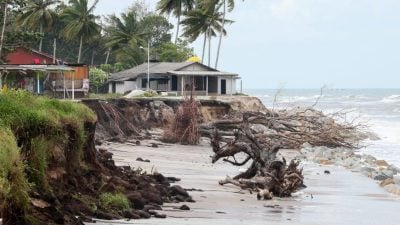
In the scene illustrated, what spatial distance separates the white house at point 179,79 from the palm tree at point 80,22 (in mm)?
6612

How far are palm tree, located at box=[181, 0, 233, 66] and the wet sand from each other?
3848 centimetres

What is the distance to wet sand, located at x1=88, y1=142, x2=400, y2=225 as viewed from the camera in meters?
12.3

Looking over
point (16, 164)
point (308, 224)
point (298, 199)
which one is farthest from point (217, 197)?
point (16, 164)

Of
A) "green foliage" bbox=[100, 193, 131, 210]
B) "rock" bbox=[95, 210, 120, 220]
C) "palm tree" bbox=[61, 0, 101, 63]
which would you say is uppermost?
"palm tree" bbox=[61, 0, 101, 63]

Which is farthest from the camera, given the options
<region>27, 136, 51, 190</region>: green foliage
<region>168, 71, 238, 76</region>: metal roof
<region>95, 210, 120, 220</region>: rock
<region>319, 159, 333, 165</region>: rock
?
<region>168, 71, 238, 76</region>: metal roof

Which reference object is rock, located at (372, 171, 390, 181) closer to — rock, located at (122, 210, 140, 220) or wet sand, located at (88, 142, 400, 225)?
wet sand, located at (88, 142, 400, 225)

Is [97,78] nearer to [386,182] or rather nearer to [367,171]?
[367,171]

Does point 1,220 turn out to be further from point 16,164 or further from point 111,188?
point 111,188

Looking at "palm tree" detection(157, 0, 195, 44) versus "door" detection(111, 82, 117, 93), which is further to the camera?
"palm tree" detection(157, 0, 195, 44)

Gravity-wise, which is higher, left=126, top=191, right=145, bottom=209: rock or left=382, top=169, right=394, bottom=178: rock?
left=126, top=191, right=145, bottom=209: rock

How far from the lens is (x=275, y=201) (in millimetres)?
14641

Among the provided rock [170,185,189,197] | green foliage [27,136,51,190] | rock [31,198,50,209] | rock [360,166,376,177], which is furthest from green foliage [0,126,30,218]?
rock [360,166,376,177]

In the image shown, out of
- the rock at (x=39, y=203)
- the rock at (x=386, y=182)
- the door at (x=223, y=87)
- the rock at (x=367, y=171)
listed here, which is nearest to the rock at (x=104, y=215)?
the rock at (x=39, y=203)

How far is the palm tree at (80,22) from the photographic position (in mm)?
57062
